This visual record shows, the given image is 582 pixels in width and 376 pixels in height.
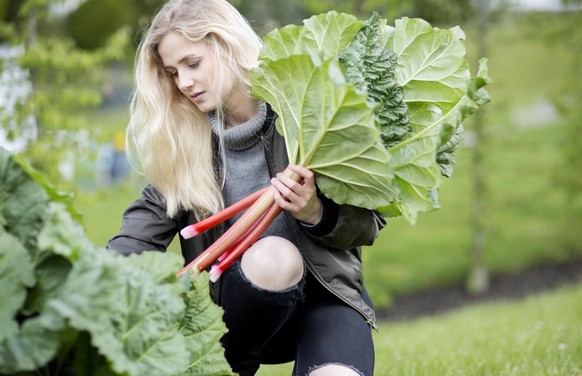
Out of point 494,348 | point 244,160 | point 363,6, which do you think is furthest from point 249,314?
point 363,6

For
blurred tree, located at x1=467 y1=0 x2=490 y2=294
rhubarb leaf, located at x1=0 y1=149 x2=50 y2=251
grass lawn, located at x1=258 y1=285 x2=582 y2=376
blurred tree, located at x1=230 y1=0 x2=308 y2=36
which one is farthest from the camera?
blurred tree, located at x1=230 y1=0 x2=308 y2=36

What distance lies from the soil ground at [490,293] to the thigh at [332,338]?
591 cm

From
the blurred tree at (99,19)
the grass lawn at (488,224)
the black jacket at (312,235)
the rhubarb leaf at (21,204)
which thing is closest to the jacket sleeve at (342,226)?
the black jacket at (312,235)

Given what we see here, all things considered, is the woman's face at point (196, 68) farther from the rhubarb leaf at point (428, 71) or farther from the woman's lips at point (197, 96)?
the rhubarb leaf at point (428, 71)

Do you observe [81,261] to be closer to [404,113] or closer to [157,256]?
[157,256]

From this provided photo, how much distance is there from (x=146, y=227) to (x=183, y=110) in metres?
0.50

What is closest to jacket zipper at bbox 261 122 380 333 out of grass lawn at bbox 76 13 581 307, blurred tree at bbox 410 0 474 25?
grass lawn at bbox 76 13 581 307

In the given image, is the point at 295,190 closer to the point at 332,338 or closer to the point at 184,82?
the point at 332,338

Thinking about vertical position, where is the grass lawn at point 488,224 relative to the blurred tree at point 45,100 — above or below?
below

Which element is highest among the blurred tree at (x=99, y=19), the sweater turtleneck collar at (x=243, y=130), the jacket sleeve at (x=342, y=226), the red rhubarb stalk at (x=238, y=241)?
the sweater turtleneck collar at (x=243, y=130)

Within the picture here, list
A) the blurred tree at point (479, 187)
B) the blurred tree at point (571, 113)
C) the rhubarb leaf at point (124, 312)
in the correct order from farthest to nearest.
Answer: the blurred tree at point (571, 113)
the blurred tree at point (479, 187)
the rhubarb leaf at point (124, 312)

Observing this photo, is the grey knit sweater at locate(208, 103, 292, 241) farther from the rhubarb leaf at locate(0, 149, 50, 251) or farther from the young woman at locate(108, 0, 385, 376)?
the rhubarb leaf at locate(0, 149, 50, 251)

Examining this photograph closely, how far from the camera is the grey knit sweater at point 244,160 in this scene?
2.80 meters

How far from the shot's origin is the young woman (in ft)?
8.08
